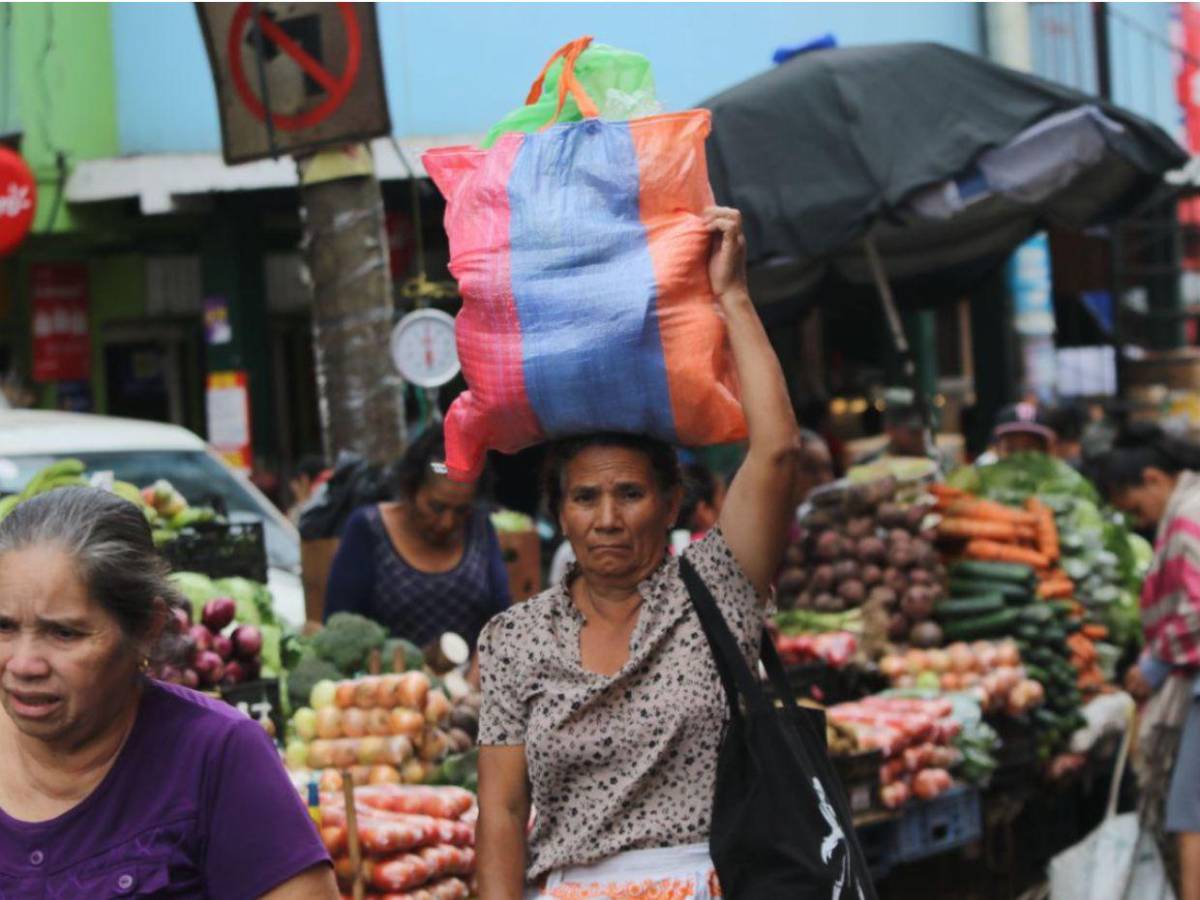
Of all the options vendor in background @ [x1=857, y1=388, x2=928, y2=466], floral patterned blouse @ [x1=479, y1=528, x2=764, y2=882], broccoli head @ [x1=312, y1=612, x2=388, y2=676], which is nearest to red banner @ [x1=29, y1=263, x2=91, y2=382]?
vendor in background @ [x1=857, y1=388, x2=928, y2=466]

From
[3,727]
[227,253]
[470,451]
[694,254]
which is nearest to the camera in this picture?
[3,727]

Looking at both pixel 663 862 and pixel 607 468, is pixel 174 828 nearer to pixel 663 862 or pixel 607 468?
pixel 663 862

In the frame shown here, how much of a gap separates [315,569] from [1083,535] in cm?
404

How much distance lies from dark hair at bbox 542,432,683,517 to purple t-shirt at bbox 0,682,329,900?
1051 millimetres

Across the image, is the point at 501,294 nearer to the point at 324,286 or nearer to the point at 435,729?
the point at 435,729

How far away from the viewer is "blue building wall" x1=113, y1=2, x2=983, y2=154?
15203mm

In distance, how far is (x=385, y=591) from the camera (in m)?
6.37

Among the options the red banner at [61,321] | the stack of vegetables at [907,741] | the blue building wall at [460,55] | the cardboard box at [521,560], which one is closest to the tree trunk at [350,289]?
the cardboard box at [521,560]

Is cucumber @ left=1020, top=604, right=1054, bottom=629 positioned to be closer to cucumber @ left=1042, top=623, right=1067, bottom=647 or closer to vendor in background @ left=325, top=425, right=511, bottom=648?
cucumber @ left=1042, top=623, right=1067, bottom=647

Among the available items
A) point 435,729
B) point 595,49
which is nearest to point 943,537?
point 435,729

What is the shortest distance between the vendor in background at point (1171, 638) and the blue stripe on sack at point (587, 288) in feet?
9.61

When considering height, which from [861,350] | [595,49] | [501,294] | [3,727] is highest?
[595,49]

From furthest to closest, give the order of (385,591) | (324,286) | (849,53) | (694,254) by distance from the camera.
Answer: (849,53) → (324,286) → (385,591) → (694,254)

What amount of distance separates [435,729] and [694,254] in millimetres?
2072
